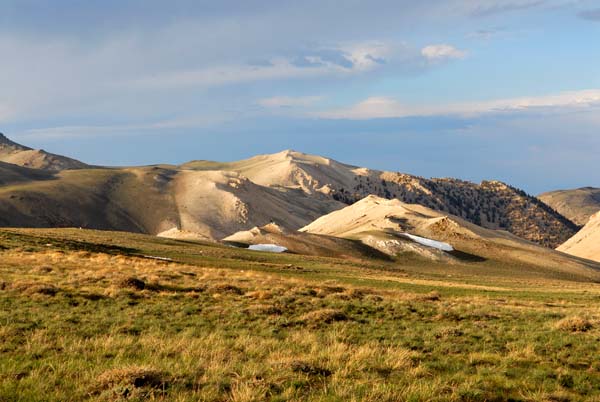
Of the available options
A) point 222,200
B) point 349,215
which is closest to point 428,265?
point 349,215

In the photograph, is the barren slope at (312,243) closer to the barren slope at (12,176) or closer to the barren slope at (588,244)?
the barren slope at (588,244)

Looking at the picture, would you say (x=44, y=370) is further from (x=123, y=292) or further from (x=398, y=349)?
(x=123, y=292)

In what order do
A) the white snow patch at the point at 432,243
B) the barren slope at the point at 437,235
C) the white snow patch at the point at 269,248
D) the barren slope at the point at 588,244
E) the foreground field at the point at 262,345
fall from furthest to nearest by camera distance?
the barren slope at the point at 588,244 → the white snow patch at the point at 432,243 → the barren slope at the point at 437,235 → the white snow patch at the point at 269,248 → the foreground field at the point at 262,345

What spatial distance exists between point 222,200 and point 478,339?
172 m

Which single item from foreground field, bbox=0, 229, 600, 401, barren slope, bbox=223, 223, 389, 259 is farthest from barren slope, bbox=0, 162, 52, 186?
foreground field, bbox=0, 229, 600, 401

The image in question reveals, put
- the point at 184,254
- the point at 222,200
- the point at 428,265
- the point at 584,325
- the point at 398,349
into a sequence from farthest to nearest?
the point at 222,200 < the point at 428,265 < the point at 184,254 < the point at 584,325 < the point at 398,349

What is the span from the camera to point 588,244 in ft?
524

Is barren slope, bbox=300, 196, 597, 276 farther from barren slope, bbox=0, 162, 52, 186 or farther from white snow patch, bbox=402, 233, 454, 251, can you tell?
barren slope, bbox=0, 162, 52, 186

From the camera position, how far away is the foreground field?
10.6m

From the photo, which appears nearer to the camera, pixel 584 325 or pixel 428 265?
pixel 584 325

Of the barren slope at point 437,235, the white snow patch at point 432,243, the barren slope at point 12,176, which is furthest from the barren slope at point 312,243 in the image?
the barren slope at point 12,176

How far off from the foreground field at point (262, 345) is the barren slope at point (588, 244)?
140 meters

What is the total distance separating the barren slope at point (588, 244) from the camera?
151 metres

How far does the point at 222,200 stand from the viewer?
614 ft
